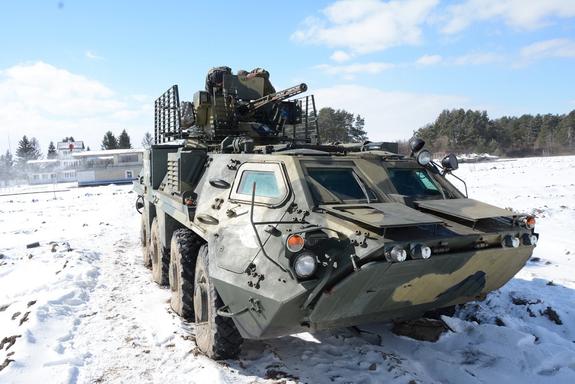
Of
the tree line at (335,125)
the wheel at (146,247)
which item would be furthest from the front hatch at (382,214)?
the tree line at (335,125)

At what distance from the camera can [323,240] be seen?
365cm

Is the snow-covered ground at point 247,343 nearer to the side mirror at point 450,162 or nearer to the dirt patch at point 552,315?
the dirt patch at point 552,315

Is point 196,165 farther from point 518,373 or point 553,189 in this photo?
point 553,189

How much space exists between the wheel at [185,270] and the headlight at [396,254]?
2.78 m

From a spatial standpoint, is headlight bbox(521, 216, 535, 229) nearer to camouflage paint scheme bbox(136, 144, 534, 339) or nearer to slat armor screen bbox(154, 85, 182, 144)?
camouflage paint scheme bbox(136, 144, 534, 339)

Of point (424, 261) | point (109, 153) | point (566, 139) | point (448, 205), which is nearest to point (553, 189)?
point (448, 205)

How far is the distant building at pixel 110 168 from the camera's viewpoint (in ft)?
123

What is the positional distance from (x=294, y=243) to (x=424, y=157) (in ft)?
7.79

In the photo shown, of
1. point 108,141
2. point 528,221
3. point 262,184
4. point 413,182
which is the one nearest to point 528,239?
point 528,221

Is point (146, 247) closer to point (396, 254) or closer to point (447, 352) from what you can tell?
point (447, 352)

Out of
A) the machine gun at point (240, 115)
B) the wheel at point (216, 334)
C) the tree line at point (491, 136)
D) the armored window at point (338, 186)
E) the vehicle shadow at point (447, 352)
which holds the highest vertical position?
the tree line at point (491, 136)

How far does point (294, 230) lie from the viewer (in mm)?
3844

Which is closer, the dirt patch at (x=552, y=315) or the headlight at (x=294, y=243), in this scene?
the headlight at (x=294, y=243)

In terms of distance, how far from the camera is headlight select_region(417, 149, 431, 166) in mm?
5227
